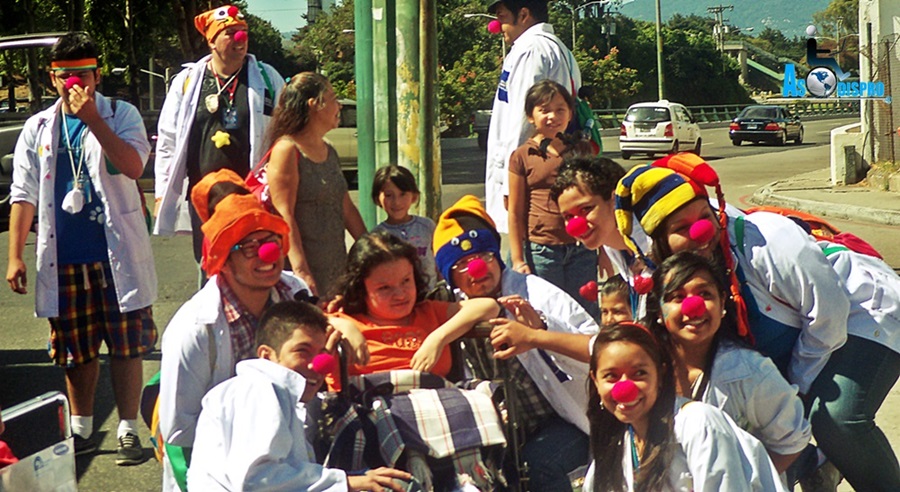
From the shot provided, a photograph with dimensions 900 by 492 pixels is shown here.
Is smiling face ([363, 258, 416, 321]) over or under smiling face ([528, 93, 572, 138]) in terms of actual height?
under

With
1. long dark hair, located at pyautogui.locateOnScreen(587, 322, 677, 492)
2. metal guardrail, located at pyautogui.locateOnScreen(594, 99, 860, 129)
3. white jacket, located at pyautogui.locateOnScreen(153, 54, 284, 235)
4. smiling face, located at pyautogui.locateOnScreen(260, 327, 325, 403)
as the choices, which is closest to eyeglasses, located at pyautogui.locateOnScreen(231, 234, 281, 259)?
smiling face, located at pyautogui.locateOnScreen(260, 327, 325, 403)

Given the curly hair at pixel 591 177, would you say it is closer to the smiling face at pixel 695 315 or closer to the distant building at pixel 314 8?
the smiling face at pixel 695 315

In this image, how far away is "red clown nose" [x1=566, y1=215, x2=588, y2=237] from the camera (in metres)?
4.06

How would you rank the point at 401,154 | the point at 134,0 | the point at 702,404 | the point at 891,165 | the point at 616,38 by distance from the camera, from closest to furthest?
the point at 702,404 < the point at 401,154 < the point at 891,165 < the point at 134,0 < the point at 616,38

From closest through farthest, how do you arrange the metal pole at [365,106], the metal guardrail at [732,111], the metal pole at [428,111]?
the metal pole at [428,111] → the metal pole at [365,106] → the metal guardrail at [732,111]

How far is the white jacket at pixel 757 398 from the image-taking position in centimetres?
351

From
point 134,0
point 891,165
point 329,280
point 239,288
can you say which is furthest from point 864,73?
point 134,0

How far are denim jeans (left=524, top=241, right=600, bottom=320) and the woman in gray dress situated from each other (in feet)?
2.79

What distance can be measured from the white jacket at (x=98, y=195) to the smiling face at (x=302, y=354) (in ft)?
7.26

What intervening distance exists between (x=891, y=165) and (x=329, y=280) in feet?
50.0

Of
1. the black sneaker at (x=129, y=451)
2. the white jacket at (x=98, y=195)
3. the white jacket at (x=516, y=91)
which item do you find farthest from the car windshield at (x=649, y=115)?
the black sneaker at (x=129, y=451)

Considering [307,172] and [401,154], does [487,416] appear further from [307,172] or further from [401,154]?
[401,154]

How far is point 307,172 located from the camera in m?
5.26

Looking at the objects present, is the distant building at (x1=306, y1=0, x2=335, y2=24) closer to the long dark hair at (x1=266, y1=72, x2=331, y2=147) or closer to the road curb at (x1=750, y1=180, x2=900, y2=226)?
the road curb at (x1=750, y1=180, x2=900, y2=226)
